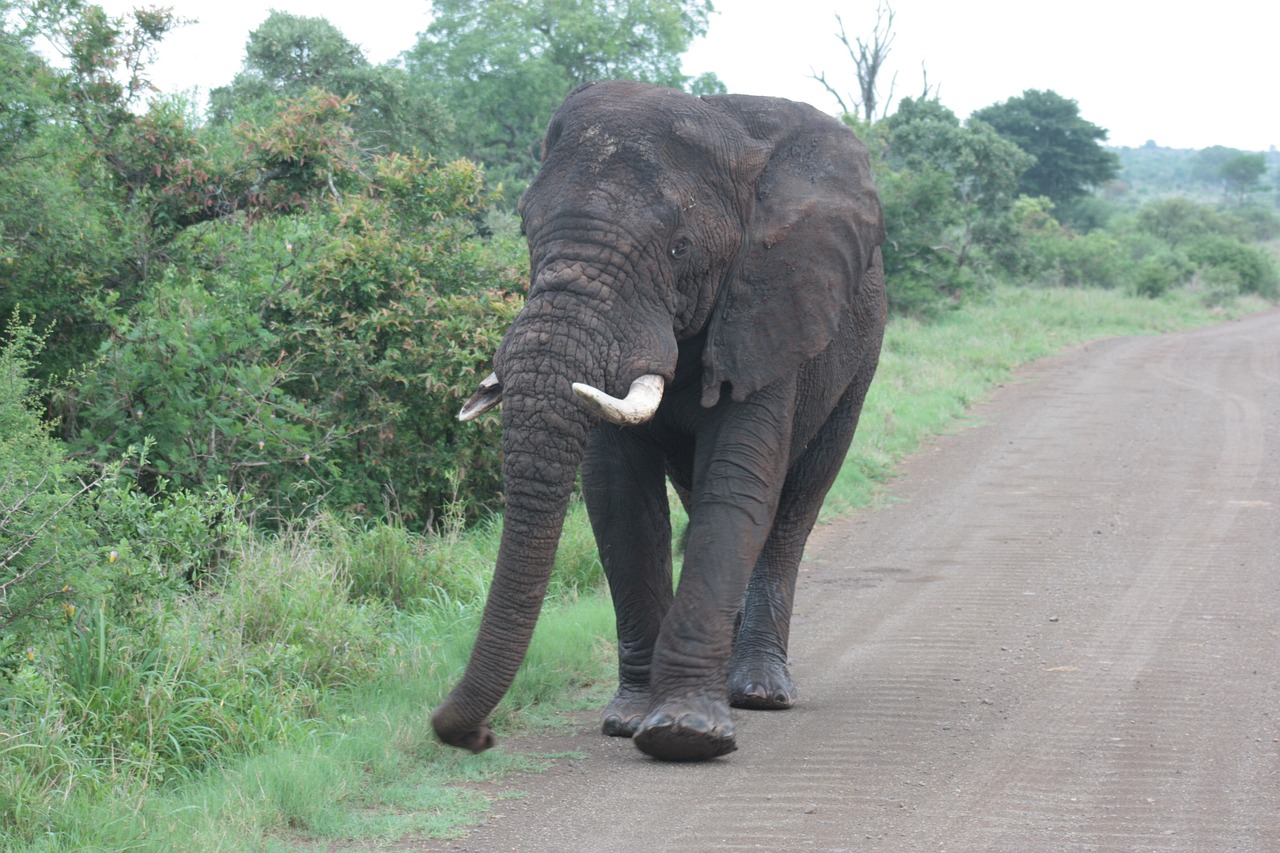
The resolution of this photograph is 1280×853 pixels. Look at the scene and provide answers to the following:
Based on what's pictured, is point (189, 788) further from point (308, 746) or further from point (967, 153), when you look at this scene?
point (967, 153)

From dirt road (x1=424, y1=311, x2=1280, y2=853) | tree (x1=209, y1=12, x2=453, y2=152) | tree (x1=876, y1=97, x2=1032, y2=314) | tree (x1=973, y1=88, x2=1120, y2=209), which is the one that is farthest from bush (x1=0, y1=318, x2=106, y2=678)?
tree (x1=973, y1=88, x2=1120, y2=209)

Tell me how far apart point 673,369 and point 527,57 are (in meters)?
29.2

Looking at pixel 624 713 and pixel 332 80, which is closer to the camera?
pixel 624 713

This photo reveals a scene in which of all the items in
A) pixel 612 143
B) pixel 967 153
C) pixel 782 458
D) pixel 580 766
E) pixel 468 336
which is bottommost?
pixel 580 766

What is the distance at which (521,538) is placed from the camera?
15.6ft

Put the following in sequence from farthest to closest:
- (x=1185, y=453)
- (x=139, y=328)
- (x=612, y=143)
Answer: (x=1185, y=453) → (x=139, y=328) → (x=612, y=143)

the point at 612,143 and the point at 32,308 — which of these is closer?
the point at 612,143

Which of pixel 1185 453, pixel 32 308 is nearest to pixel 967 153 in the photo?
pixel 1185 453

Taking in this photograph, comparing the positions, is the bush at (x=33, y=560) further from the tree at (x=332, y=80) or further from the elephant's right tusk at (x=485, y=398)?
the tree at (x=332, y=80)

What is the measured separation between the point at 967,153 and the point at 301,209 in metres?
19.8

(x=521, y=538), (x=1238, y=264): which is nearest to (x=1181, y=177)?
(x=1238, y=264)

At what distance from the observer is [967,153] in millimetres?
27562

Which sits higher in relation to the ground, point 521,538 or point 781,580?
point 521,538

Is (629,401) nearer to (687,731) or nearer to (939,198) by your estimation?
(687,731)
